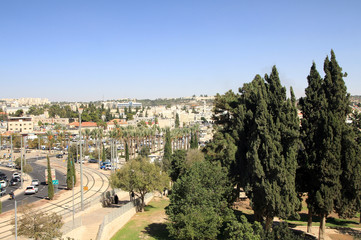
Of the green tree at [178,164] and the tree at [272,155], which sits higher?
the tree at [272,155]

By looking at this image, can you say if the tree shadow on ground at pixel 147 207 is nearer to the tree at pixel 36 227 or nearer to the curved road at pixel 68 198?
the curved road at pixel 68 198

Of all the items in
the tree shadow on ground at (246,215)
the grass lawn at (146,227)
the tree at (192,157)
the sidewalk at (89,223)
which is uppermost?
the tree at (192,157)

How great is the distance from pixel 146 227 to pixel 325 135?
15.7 m

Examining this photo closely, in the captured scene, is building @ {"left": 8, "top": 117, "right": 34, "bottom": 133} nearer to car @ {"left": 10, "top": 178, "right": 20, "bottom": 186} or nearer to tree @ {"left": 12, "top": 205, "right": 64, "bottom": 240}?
car @ {"left": 10, "top": 178, "right": 20, "bottom": 186}

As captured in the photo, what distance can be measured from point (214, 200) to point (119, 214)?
8.16 metres

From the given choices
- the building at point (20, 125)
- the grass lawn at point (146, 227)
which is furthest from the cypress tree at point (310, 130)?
the building at point (20, 125)

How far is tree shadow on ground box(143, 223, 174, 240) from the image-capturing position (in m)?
24.5

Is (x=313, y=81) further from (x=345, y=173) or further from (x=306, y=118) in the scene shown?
(x=345, y=173)

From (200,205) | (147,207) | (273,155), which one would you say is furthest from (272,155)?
(147,207)

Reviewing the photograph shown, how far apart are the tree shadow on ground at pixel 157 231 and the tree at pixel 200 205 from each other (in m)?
1.42

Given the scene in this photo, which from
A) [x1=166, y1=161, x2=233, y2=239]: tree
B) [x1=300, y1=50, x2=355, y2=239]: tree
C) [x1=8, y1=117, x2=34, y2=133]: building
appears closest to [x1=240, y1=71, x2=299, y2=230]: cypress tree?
[x1=300, y1=50, x2=355, y2=239]: tree

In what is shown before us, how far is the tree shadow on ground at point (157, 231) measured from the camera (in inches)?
964

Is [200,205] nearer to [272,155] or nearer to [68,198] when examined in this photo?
[272,155]

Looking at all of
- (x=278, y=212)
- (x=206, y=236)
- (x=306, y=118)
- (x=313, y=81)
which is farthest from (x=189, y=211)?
(x=313, y=81)
